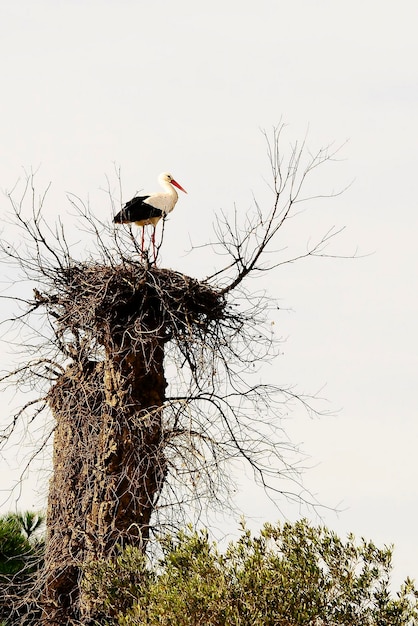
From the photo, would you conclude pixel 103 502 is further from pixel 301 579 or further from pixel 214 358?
pixel 301 579

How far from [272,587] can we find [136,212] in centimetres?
459

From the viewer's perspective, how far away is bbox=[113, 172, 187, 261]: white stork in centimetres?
1048

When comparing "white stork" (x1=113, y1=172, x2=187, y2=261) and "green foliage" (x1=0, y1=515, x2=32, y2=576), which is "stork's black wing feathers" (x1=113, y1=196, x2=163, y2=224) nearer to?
"white stork" (x1=113, y1=172, x2=187, y2=261)

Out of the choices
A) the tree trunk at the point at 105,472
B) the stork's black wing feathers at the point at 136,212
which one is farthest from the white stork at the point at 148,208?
the tree trunk at the point at 105,472

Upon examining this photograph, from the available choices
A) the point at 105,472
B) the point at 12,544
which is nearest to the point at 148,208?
the point at 105,472

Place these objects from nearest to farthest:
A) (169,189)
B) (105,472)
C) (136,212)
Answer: (105,472), (136,212), (169,189)

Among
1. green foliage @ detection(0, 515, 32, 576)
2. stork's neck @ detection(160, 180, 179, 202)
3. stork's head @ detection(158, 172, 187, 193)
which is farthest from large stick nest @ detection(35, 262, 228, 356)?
green foliage @ detection(0, 515, 32, 576)

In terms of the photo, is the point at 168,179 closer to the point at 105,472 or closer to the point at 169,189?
the point at 169,189

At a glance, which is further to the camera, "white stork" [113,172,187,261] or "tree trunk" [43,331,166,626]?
"white stork" [113,172,187,261]

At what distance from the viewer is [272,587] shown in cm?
725

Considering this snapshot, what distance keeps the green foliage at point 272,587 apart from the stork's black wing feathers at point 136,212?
3610mm

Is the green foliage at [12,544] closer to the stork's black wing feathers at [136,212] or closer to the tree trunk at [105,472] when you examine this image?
the tree trunk at [105,472]

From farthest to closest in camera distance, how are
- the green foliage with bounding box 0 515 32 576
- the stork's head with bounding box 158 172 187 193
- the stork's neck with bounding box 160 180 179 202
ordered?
the green foliage with bounding box 0 515 32 576, the stork's head with bounding box 158 172 187 193, the stork's neck with bounding box 160 180 179 202

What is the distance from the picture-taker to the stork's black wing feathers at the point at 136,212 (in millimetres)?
10344
